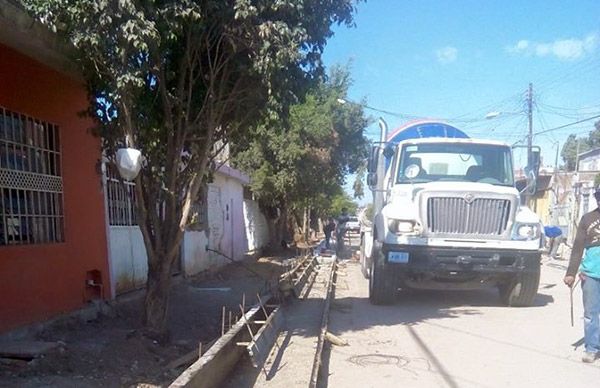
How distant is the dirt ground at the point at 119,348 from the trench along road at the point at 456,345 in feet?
6.14

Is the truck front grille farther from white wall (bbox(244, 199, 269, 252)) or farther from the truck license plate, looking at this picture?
white wall (bbox(244, 199, 269, 252))

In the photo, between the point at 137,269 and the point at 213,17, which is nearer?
the point at 213,17

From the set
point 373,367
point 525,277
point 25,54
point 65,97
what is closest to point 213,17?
point 25,54

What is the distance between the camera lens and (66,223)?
7484 mm

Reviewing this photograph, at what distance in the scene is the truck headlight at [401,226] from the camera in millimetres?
8445

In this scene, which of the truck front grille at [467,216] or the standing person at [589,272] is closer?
the standing person at [589,272]

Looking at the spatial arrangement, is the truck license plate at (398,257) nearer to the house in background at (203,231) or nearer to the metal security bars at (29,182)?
the house in background at (203,231)

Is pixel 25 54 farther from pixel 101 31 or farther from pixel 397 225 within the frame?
pixel 397 225

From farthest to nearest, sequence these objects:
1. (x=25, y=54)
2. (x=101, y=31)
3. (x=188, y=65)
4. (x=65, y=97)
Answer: (x=65, y=97)
(x=25, y=54)
(x=188, y=65)
(x=101, y=31)

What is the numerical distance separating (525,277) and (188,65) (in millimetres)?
6444

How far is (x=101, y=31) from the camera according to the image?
16.2 feet

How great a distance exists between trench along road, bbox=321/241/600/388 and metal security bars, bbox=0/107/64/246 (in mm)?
4190

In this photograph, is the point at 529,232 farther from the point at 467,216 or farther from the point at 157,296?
the point at 157,296

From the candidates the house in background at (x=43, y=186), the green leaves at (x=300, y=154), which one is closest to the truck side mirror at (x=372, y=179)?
the house in background at (x=43, y=186)
